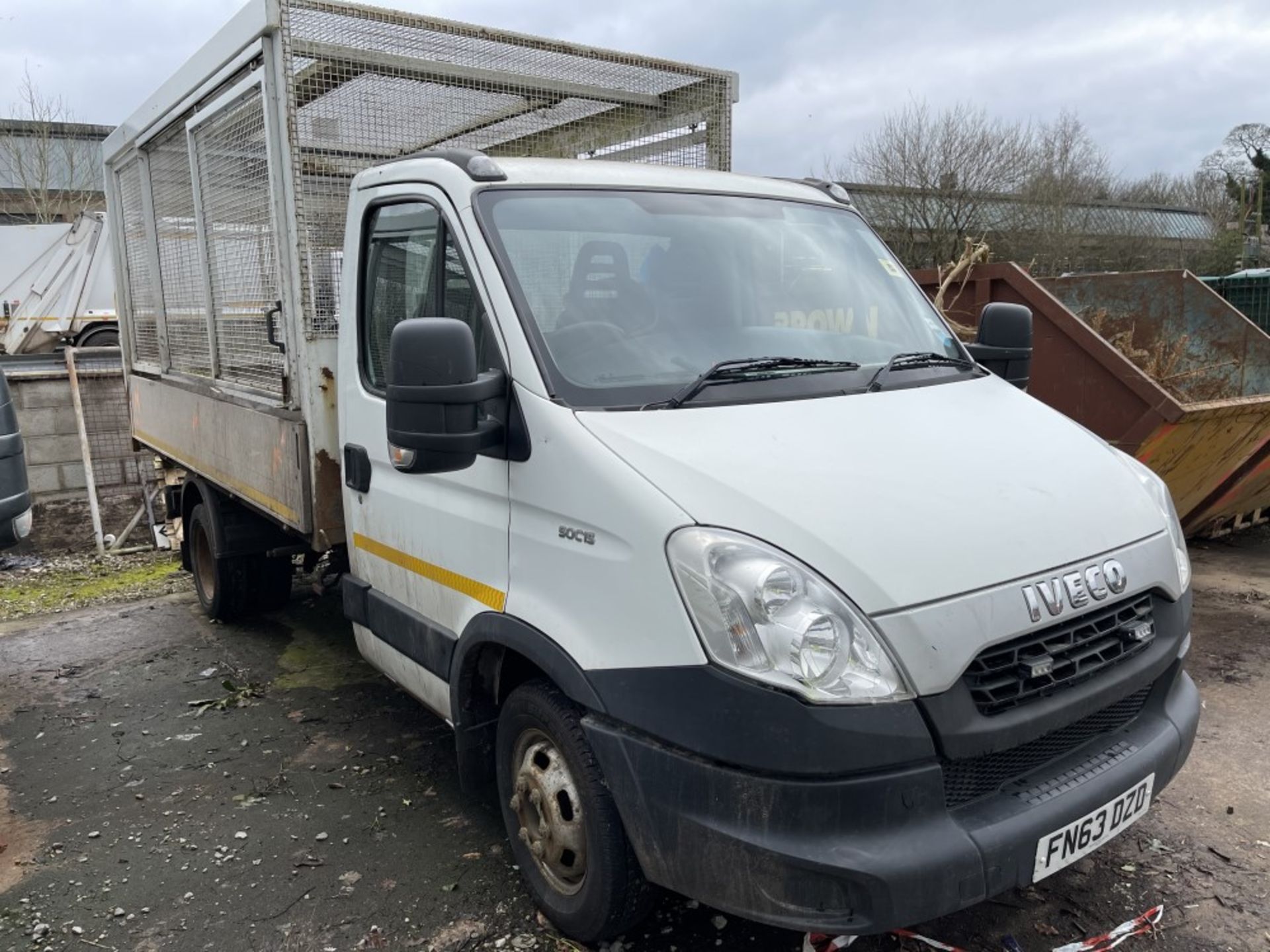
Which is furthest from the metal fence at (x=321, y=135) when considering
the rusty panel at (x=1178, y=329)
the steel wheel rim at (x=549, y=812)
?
the rusty panel at (x=1178, y=329)

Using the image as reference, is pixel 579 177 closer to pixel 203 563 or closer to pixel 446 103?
pixel 446 103

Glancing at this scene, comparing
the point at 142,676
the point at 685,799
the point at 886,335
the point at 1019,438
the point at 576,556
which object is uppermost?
the point at 886,335

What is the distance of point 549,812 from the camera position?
9.22 feet

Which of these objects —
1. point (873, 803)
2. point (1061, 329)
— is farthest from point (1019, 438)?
point (1061, 329)

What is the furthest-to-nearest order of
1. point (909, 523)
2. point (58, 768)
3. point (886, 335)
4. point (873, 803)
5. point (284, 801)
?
point (58, 768), point (284, 801), point (886, 335), point (909, 523), point (873, 803)

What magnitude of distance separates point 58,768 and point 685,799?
329cm

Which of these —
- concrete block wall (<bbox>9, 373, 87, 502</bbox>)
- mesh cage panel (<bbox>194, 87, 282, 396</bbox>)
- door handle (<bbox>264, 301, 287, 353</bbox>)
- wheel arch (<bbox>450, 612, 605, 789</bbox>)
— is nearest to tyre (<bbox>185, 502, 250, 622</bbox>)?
mesh cage panel (<bbox>194, 87, 282, 396</bbox>)

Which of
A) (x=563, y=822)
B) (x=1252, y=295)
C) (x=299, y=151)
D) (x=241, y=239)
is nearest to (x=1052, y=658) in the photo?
(x=563, y=822)

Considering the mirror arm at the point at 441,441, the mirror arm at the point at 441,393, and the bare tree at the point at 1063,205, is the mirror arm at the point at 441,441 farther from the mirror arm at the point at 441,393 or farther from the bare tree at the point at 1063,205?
the bare tree at the point at 1063,205

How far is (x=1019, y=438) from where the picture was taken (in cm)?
286

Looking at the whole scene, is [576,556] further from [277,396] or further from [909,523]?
[277,396]

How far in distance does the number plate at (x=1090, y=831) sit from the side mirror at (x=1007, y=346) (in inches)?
68.2

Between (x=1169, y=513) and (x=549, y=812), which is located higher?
(x=1169, y=513)

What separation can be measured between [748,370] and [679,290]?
39 cm
